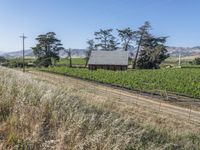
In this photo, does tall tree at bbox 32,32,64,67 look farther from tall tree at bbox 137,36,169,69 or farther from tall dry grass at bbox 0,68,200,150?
tall dry grass at bbox 0,68,200,150

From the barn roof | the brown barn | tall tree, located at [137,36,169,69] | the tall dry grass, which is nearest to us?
the tall dry grass

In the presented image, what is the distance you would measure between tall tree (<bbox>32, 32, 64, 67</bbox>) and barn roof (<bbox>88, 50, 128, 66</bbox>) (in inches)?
883

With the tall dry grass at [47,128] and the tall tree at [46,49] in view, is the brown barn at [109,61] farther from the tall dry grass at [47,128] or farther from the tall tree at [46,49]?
the tall dry grass at [47,128]

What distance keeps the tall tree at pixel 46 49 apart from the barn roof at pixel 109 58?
22.4 meters

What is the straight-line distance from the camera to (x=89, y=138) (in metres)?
4.75

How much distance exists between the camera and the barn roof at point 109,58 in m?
78.1

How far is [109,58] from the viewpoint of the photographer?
79.6 m

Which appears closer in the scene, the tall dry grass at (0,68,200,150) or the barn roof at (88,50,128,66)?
the tall dry grass at (0,68,200,150)

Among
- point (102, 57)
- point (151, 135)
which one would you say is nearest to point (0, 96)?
point (151, 135)

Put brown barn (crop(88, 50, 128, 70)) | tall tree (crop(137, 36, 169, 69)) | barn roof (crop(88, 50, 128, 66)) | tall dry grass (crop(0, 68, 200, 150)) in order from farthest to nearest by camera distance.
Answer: tall tree (crop(137, 36, 169, 69)) → barn roof (crop(88, 50, 128, 66)) → brown barn (crop(88, 50, 128, 70)) → tall dry grass (crop(0, 68, 200, 150))

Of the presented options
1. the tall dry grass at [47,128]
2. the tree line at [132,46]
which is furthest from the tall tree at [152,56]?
A: the tall dry grass at [47,128]

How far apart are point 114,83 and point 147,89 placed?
329 inches

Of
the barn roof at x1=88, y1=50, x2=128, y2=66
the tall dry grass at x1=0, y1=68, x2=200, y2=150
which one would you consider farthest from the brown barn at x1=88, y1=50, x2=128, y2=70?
the tall dry grass at x1=0, y1=68, x2=200, y2=150

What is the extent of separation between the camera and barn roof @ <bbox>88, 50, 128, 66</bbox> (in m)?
78.1
